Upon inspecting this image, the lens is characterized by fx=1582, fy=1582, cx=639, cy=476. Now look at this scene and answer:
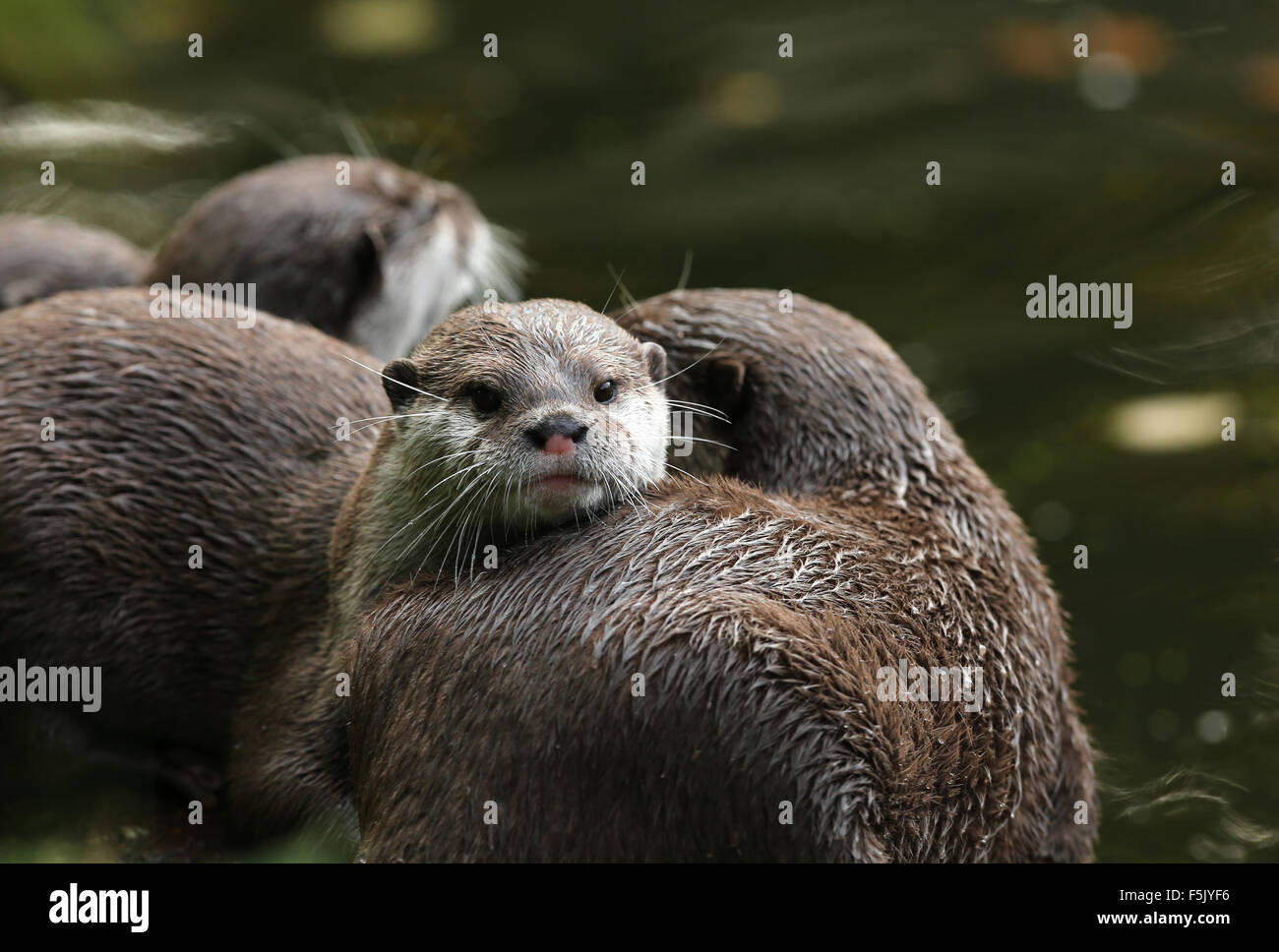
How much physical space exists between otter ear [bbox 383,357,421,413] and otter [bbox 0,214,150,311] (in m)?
3.21

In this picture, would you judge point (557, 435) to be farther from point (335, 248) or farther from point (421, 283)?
point (421, 283)

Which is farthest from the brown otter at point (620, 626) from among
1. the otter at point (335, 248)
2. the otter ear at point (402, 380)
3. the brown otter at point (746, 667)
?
the otter at point (335, 248)

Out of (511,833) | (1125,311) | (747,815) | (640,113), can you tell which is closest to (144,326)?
(511,833)

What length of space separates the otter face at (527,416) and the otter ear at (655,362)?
2 centimetres

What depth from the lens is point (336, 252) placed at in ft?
19.3

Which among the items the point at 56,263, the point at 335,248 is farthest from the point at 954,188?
the point at 56,263

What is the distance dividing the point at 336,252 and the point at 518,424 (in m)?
2.73

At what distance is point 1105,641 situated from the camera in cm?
599

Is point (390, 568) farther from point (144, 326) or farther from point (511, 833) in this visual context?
point (144, 326)

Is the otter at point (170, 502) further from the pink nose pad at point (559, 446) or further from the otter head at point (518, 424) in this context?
the pink nose pad at point (559, 446)

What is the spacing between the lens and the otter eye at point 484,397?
3.48 metres

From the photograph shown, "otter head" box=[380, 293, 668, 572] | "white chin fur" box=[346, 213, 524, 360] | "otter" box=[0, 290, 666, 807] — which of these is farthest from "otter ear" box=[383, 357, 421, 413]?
"white chin fur" box=[346, 213, 524, 360]

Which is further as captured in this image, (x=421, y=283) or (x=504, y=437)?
(x=421, y=283)

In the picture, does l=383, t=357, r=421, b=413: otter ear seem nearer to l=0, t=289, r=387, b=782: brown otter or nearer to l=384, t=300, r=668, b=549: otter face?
l=384, t=300, r=668, b=549: otter face
